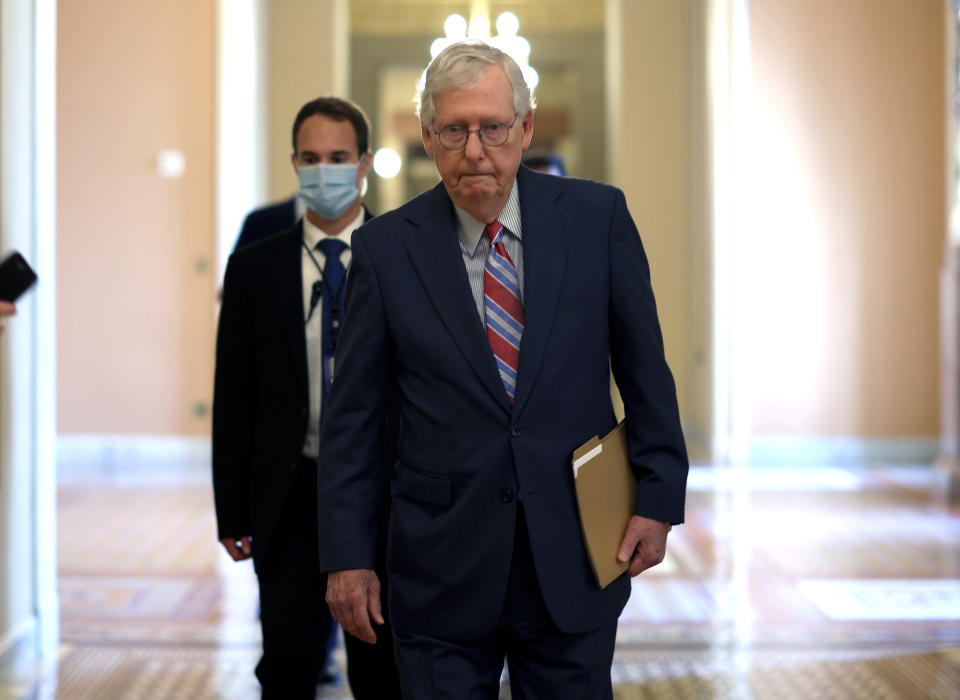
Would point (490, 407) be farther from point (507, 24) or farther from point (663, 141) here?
point (507, 24)

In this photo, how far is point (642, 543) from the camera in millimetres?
1961

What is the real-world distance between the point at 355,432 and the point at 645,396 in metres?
0.48

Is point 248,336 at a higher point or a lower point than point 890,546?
higher

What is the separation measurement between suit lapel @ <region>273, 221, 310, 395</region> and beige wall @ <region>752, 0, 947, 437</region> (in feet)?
22.6

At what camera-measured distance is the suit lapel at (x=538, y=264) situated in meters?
1.88

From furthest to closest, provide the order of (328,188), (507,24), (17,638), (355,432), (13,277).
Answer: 1. (507,24)
2. (17,638)
3. (13,277)
4. (328,188)
5. (355,432)

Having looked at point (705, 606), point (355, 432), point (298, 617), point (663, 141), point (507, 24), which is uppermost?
point (507, 24)

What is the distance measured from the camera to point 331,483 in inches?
77.6

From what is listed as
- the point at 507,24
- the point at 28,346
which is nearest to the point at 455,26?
the point at 507,24

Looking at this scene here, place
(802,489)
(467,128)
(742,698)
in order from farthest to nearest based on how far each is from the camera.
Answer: (802,489) → (742,698) → (467,128)

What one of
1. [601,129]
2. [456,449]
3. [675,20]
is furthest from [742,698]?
[601,129]

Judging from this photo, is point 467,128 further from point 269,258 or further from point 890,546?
point 890,546

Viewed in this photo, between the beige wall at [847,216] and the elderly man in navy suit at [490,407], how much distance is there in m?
7.56

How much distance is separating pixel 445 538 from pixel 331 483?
21 cm
